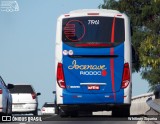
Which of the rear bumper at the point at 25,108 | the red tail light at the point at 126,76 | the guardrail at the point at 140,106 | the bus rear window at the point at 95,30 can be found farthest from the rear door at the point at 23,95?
the red tail light at the point at 126,76

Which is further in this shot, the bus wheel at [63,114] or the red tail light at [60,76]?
the bus wheel at [63,114]

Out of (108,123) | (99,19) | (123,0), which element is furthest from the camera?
(123,0)

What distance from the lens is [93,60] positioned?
2572 cm

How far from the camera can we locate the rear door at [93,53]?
83.8ft

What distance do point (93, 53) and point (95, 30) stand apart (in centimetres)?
81

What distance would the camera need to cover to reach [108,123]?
23750 millimetres

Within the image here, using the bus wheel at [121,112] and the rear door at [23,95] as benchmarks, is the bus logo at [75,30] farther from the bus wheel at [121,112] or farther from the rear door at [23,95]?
the rear door at [23,95]

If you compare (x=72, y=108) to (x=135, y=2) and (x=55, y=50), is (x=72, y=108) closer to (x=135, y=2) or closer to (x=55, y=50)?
(x=55, y=50)

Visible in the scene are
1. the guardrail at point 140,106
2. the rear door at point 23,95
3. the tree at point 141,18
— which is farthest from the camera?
the tree at point 141,18

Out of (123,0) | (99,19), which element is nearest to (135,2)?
(123,0)

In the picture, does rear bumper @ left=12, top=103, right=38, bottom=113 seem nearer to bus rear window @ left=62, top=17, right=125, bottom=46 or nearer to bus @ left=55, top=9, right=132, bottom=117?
bus @ left=55, top=9, right=132, bottom=117

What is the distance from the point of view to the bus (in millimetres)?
25547

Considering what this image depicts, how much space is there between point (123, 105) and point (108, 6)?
33300mm

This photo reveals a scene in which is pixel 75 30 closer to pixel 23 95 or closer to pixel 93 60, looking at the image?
pixel 93 60
